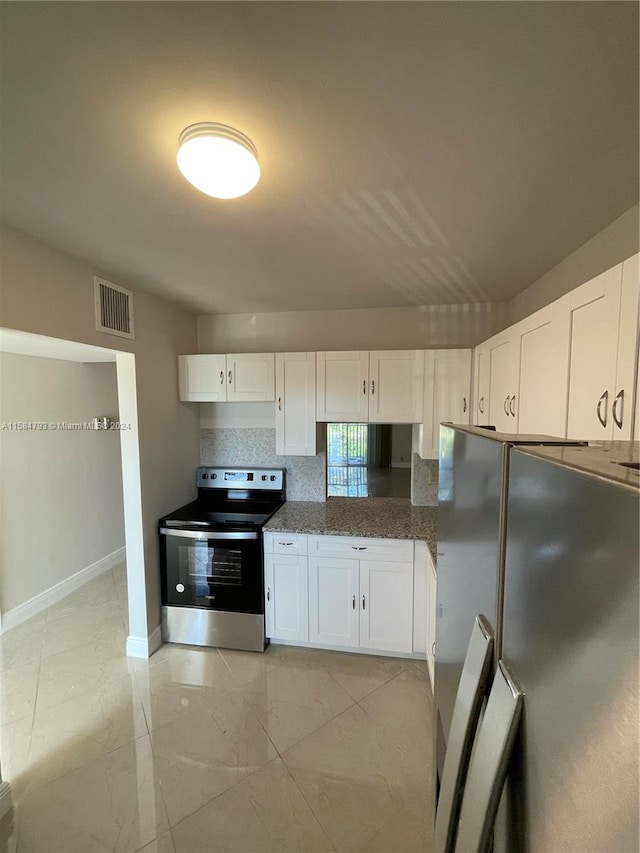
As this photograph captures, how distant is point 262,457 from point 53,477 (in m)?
1.95

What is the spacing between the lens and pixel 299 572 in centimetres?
243

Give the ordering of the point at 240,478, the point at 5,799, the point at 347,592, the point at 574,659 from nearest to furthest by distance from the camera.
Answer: the point at 574,659
the point at 5,799
the point at 347,592
the point at 240,478

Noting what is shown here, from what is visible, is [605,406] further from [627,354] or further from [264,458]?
[264,458]

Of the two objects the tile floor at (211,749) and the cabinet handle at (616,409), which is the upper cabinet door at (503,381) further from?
the tile floor at (211,749)

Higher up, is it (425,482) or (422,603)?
(425,482)

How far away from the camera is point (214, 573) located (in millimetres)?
2494

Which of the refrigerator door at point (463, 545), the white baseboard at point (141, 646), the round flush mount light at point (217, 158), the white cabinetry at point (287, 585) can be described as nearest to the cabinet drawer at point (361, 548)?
the white cabinetry at point (287, 585)

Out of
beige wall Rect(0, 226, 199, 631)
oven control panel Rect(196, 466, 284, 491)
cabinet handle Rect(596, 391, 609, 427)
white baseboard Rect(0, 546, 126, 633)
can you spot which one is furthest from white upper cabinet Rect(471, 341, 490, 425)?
white baseboard Rect(0, 546, 126, 633)

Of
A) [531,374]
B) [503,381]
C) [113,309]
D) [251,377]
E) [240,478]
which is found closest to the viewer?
[531,374]

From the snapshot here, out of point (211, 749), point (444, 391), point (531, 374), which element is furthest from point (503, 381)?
point (211, 749)

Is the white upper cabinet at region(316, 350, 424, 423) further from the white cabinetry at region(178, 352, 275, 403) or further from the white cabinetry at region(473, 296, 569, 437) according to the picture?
the white cabinetry at region(473, 296, 569, 437)
